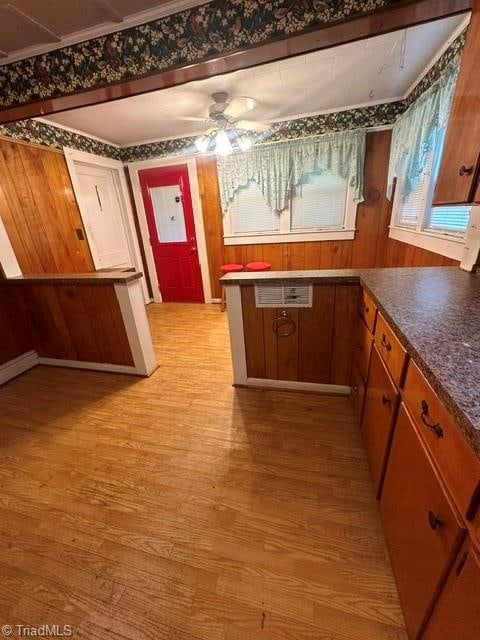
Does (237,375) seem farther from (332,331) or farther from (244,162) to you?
(244,162)

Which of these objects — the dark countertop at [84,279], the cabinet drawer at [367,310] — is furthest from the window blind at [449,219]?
the dark countertop at [84,279]

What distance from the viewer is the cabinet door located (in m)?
0.52

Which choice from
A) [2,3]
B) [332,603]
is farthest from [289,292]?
[2,3]

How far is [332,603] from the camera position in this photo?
0.97 meters

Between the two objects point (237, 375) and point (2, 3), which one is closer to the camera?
point (2, 3)

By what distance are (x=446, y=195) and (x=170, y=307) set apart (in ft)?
12.8

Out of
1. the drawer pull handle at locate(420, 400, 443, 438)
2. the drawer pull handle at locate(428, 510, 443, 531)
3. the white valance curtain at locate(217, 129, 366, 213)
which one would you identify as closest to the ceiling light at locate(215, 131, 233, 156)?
the white valance curtain at locate(217, 129, 366, 213)

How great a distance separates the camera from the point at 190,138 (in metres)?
3.66

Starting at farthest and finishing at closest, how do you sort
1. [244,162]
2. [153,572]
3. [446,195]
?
[244,162], [446,195], [153,572]

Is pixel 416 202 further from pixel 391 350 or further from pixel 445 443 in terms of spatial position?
pixel 445 443

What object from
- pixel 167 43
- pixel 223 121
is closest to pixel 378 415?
pixel 167 43

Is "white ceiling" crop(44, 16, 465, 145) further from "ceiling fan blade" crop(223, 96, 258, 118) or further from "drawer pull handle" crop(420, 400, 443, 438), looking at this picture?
"drawer pull handle" crop(420, 400, 443, 438)

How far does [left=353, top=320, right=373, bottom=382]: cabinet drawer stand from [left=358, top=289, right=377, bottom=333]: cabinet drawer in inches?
1.8

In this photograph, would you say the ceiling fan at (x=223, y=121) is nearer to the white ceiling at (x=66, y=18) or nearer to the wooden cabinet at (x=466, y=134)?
the white ceiling at (x=66, y=18)
